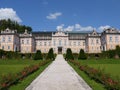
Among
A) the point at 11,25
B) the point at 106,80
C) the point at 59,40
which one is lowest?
the point at 106,80

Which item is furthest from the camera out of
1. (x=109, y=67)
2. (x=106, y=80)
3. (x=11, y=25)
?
(x=11, y=25)

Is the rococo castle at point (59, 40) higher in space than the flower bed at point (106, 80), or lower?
higher

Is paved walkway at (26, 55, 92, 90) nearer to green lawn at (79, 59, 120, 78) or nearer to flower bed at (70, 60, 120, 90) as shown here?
flower bed at (70, 60, 120, 90)

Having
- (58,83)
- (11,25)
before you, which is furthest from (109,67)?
(11,25)

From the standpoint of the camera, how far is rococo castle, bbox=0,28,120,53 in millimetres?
54656

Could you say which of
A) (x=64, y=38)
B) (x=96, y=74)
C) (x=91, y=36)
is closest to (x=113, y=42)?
(x=91, y=36)

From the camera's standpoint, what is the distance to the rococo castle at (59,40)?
179 ft

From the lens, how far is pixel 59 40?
6388 cm

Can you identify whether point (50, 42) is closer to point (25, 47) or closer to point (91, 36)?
point (25, 47)

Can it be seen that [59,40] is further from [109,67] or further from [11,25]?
[109,67]

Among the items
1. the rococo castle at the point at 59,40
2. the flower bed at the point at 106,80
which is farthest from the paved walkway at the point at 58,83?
the rococo castle at the point at 59,40

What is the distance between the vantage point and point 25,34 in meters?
61.3

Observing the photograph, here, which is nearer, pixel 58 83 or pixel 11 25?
pixel 58 83

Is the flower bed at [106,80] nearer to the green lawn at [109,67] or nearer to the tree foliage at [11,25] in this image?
the green lawn at [109,67]
